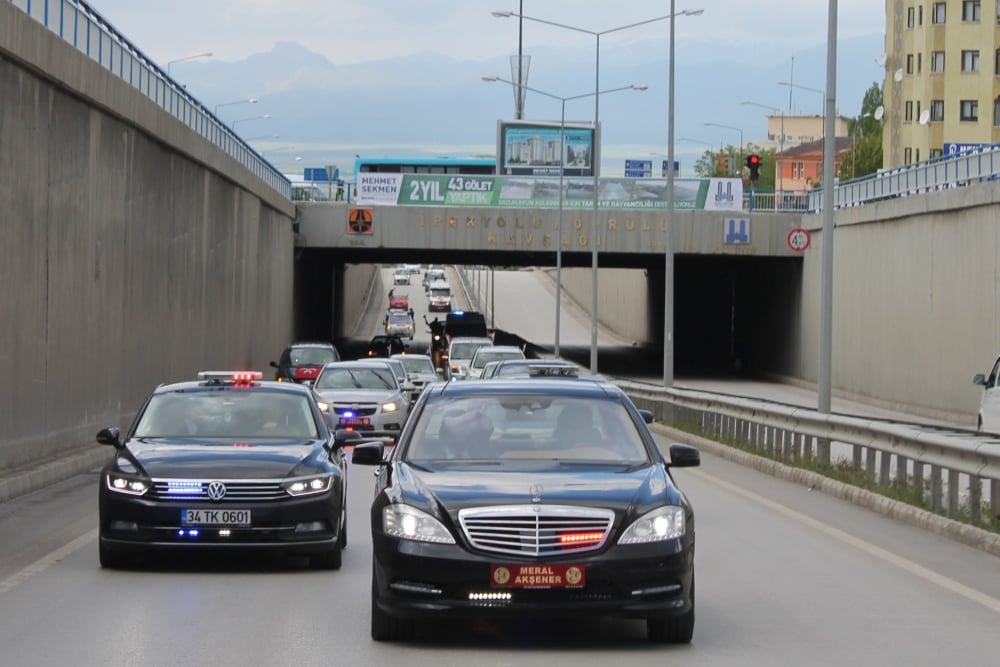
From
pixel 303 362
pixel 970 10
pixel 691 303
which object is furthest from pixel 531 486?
pixel 970 10

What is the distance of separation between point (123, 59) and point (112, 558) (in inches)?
730

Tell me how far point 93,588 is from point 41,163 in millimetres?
12291

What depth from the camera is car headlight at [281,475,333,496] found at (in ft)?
39.8

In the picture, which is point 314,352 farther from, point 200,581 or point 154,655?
point 154,655

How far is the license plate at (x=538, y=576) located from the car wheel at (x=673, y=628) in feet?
2.08

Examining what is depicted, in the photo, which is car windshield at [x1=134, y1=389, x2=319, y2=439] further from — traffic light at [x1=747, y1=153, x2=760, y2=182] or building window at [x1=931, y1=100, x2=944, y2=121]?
building window at [x1=931, y1=100, x2=944, y2=121]

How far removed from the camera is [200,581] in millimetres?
11703

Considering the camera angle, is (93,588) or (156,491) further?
(156,491)

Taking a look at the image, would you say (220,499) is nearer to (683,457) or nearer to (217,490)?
(217,490)

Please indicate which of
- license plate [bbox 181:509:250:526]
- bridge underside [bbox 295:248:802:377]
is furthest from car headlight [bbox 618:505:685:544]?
bridge underside [bbox 295:248:802:377]

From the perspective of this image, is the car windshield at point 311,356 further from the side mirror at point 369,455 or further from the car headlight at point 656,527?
the car headlight at point 656,527

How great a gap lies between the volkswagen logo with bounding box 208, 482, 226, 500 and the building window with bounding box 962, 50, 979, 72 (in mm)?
83304

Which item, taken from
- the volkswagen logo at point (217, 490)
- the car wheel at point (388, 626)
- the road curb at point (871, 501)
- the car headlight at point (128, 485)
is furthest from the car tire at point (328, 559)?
the road curb at point (871, 501)

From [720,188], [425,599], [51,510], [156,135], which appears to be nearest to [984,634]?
[425,599]
